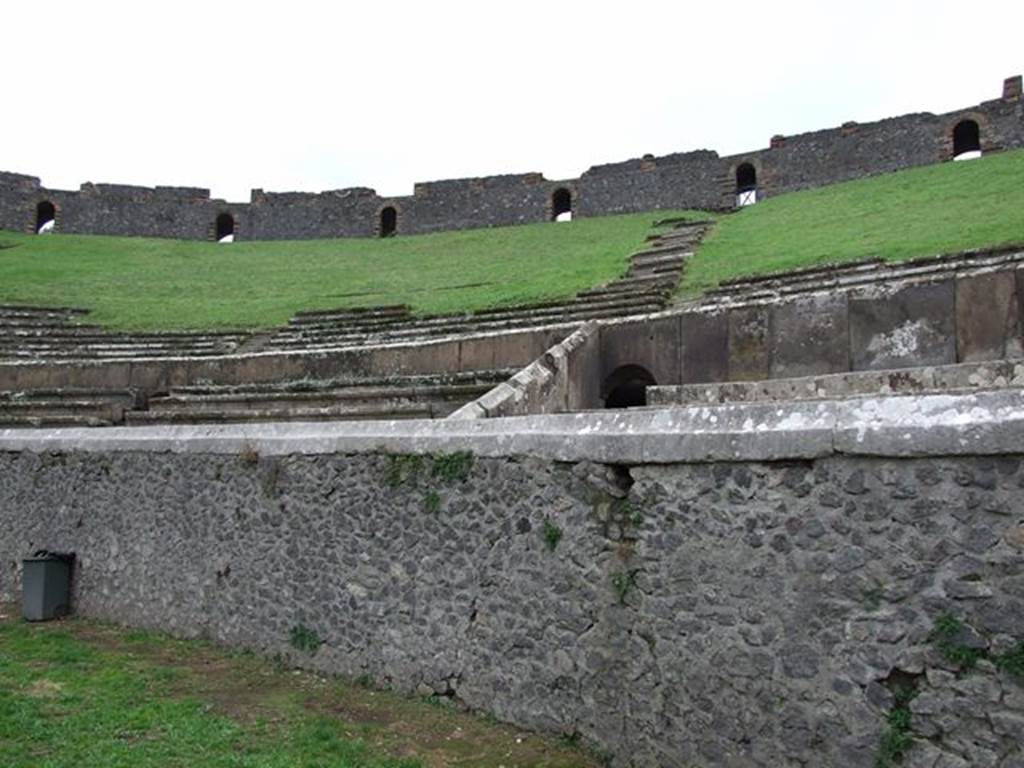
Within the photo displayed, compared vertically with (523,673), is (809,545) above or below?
above

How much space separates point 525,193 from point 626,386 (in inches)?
906

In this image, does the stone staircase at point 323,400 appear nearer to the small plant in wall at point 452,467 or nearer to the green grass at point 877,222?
the small plant in wall at point 452,467

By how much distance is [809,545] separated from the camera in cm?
431

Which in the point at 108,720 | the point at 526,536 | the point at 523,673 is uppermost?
the point at 526,536

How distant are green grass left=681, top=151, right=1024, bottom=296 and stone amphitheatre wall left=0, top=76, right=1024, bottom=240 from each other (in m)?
2.00

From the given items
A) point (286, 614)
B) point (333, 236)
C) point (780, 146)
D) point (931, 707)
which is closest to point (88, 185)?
point (333, 236)

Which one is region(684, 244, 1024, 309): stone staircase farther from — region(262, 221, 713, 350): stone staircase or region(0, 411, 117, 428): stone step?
region(0, 411, 117, 428): stone step

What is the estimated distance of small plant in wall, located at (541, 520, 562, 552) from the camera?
218 inches

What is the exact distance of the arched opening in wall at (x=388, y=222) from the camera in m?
34.3

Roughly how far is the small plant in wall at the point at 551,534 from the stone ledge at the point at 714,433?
0.43 metres

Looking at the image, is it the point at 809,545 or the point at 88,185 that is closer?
the point at 809,545

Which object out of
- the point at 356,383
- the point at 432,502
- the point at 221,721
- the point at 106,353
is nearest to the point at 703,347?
the point at 432,502

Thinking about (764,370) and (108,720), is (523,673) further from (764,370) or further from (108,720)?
(764,370)

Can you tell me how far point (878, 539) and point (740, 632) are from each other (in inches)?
35.4
